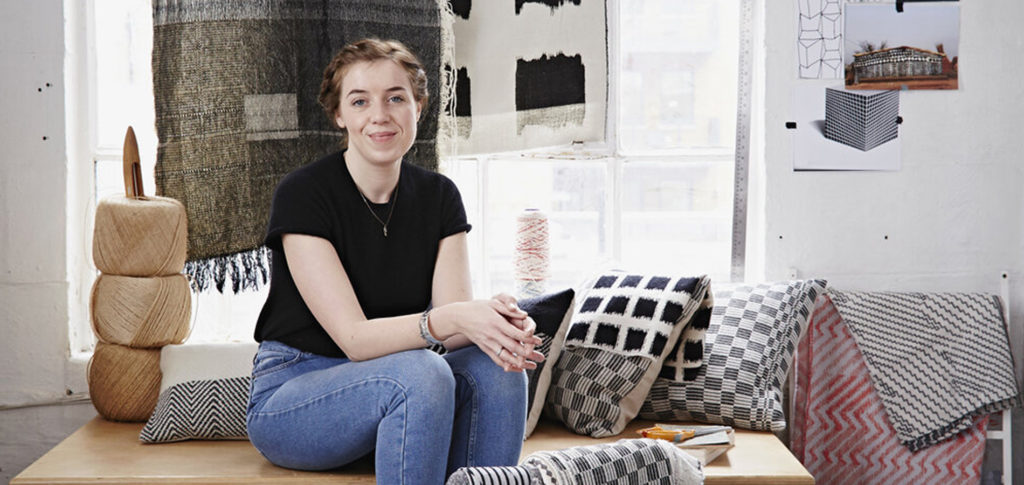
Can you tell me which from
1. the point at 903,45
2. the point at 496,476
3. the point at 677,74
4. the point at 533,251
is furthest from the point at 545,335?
the point at 903,45

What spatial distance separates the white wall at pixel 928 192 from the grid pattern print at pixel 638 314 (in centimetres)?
53

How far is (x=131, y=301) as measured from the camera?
94.0 inches

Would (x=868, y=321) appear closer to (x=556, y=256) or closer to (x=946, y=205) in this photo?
(x=946, y=205)

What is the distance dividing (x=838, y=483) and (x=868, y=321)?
463 millimetres

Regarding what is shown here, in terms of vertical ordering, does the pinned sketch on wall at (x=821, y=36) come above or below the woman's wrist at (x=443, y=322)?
above

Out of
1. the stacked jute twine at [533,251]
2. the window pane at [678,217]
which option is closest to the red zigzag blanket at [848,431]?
the window pane at [678,217]

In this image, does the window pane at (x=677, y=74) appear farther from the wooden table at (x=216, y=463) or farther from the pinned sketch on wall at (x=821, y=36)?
the wooden table at (x=216, y=463)

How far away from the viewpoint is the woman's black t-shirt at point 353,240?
1883 millimetres

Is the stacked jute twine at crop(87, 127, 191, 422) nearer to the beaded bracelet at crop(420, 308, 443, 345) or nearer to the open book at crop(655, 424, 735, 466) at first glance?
the beaded bracelet at crop(420, 308, 443, 345)

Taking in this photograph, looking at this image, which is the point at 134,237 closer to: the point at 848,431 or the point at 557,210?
the point at 557,210

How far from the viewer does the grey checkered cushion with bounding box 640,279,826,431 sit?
2311mm

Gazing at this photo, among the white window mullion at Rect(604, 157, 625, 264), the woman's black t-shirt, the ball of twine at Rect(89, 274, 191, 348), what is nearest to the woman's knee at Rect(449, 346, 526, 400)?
the woman's black t-shirt

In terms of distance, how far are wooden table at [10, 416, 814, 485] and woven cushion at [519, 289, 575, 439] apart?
0.28ft

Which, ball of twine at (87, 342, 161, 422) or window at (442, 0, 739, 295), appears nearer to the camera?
ball of twine at (87, 342, 161, 422)
